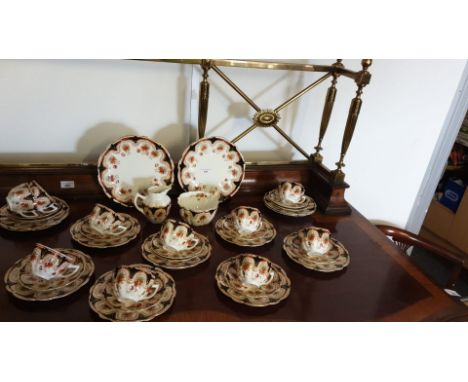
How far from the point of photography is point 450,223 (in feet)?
5.99

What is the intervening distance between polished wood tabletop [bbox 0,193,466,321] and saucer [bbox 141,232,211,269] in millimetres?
12

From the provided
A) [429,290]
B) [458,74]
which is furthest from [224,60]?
[458,74]

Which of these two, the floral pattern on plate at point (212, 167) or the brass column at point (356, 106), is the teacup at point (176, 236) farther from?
the brass column at point (356, 106)

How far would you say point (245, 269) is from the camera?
0.59 m

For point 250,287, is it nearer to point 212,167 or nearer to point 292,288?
point 292,288

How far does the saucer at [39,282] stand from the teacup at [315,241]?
388mm

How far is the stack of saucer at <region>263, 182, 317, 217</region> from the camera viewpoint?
825mm

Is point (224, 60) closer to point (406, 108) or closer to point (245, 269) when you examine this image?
point (245, 269)

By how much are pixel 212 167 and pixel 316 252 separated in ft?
0.98

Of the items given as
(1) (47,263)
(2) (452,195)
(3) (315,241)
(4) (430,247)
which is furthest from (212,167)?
(2) (452,195)

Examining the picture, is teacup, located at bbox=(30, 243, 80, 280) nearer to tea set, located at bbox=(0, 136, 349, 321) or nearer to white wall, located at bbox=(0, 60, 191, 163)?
tea set, located at bbox=(0, 136, 349, 321)

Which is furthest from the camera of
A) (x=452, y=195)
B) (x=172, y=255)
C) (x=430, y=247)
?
(x=452, y=195)

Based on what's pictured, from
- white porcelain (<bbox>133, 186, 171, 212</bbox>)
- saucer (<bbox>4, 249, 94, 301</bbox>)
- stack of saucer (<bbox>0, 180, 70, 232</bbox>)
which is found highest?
white porcelain (<bbox>133, 186, 171, 212</bbox>)

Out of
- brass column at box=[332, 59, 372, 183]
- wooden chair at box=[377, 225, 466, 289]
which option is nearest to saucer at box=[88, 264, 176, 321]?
brass column at box=[332, 59, 372, 183]
